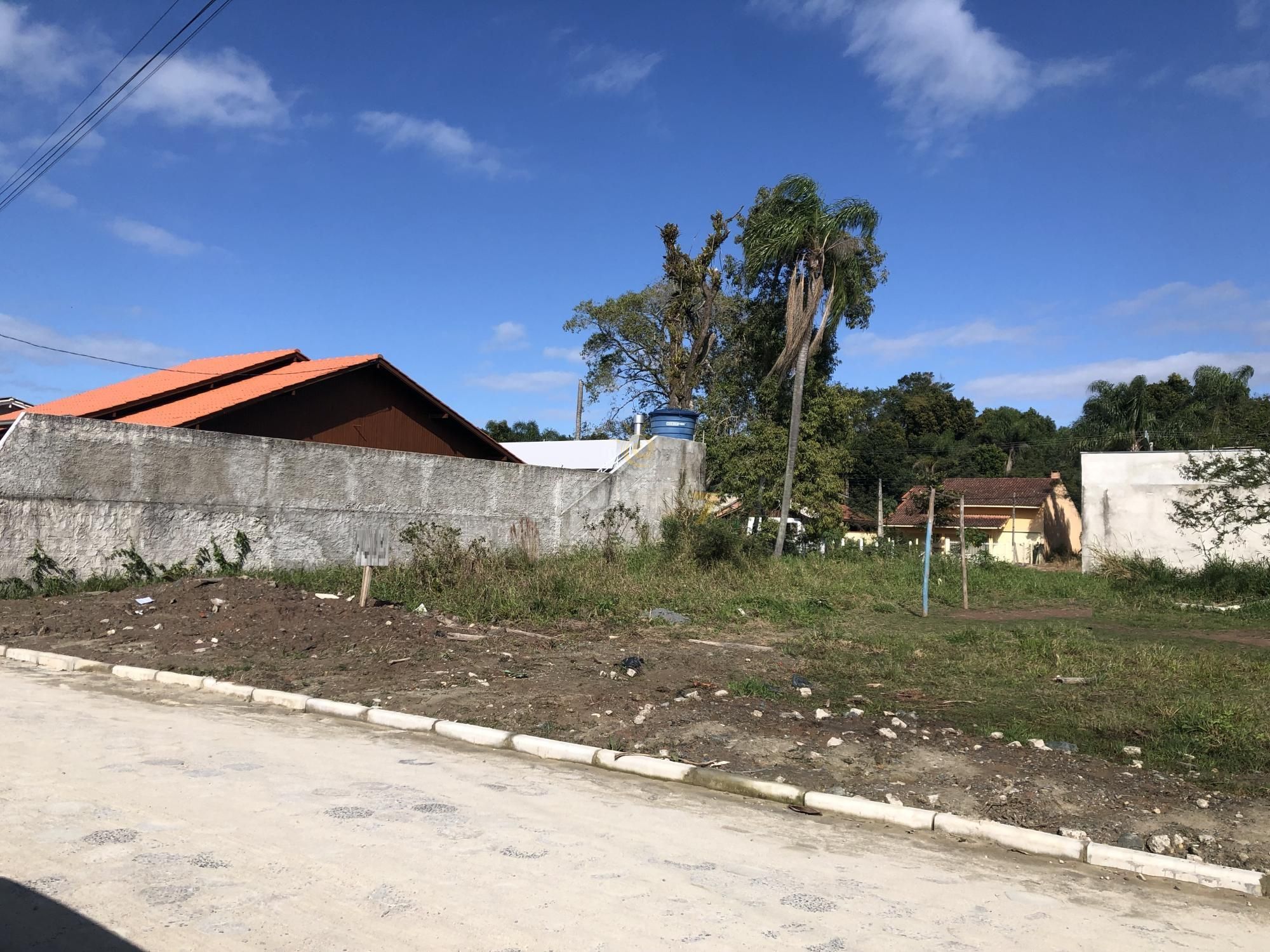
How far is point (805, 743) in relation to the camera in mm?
6812

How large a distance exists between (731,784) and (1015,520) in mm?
37811

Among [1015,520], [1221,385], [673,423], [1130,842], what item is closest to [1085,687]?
[1130,842]

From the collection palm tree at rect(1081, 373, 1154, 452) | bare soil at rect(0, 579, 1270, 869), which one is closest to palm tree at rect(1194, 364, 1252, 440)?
palm tree at rect(1081, 373, 1154, 452)

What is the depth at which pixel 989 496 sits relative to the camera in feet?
138

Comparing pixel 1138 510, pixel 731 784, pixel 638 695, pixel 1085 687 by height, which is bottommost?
pixel 731 784

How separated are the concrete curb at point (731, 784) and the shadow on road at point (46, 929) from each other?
3.53m

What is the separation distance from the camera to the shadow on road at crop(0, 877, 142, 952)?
3.21 meters

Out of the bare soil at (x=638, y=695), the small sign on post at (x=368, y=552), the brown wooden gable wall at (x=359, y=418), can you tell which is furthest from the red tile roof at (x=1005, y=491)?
the bare soil at (x=638, y=695)

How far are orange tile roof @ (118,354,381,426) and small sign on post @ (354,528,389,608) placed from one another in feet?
23.5

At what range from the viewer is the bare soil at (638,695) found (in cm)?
564

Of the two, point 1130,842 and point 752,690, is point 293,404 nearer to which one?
point 752,690

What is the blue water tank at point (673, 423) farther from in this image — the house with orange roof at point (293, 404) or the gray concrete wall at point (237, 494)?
the house with orange roof at point (293, 404)

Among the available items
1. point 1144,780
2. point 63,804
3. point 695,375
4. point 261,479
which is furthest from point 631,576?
point 695,375

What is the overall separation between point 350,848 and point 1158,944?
3.72 meters
